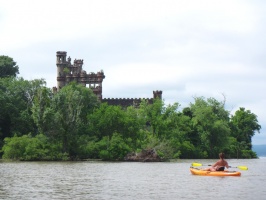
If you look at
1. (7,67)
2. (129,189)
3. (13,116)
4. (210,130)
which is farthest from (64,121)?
(7,67)

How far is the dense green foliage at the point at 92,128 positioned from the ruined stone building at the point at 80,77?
22.5 meters

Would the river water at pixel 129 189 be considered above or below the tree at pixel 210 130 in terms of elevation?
below

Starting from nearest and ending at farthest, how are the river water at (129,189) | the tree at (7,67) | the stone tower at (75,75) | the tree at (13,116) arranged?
1. the river water at (129,189)
2. the tree at (13,116)
3. the tree at (7,67)
4. the stone tower at (75,75)

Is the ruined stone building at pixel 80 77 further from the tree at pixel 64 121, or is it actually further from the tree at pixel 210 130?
the tree at pixel 64 121

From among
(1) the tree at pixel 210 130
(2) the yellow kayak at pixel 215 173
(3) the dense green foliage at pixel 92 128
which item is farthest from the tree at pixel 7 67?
(2) the yellow kayak at pixel 215 173

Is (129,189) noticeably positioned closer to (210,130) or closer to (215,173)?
(215,173)

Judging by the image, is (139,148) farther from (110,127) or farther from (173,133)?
(173,133)

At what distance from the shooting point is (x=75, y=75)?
11512cm

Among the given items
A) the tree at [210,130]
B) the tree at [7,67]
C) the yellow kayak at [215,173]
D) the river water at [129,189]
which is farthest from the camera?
the tree at [7,67]

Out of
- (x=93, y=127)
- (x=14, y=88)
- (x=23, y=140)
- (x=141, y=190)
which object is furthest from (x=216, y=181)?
(x=14, y=88)

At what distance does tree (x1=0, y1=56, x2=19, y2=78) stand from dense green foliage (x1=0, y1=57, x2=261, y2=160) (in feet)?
45.5

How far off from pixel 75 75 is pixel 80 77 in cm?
107

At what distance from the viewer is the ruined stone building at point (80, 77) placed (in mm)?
113562

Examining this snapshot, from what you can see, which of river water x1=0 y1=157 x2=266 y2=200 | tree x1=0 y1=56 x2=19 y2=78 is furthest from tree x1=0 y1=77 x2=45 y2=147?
river water x1=0 y1=157 x2=266 y2=200
